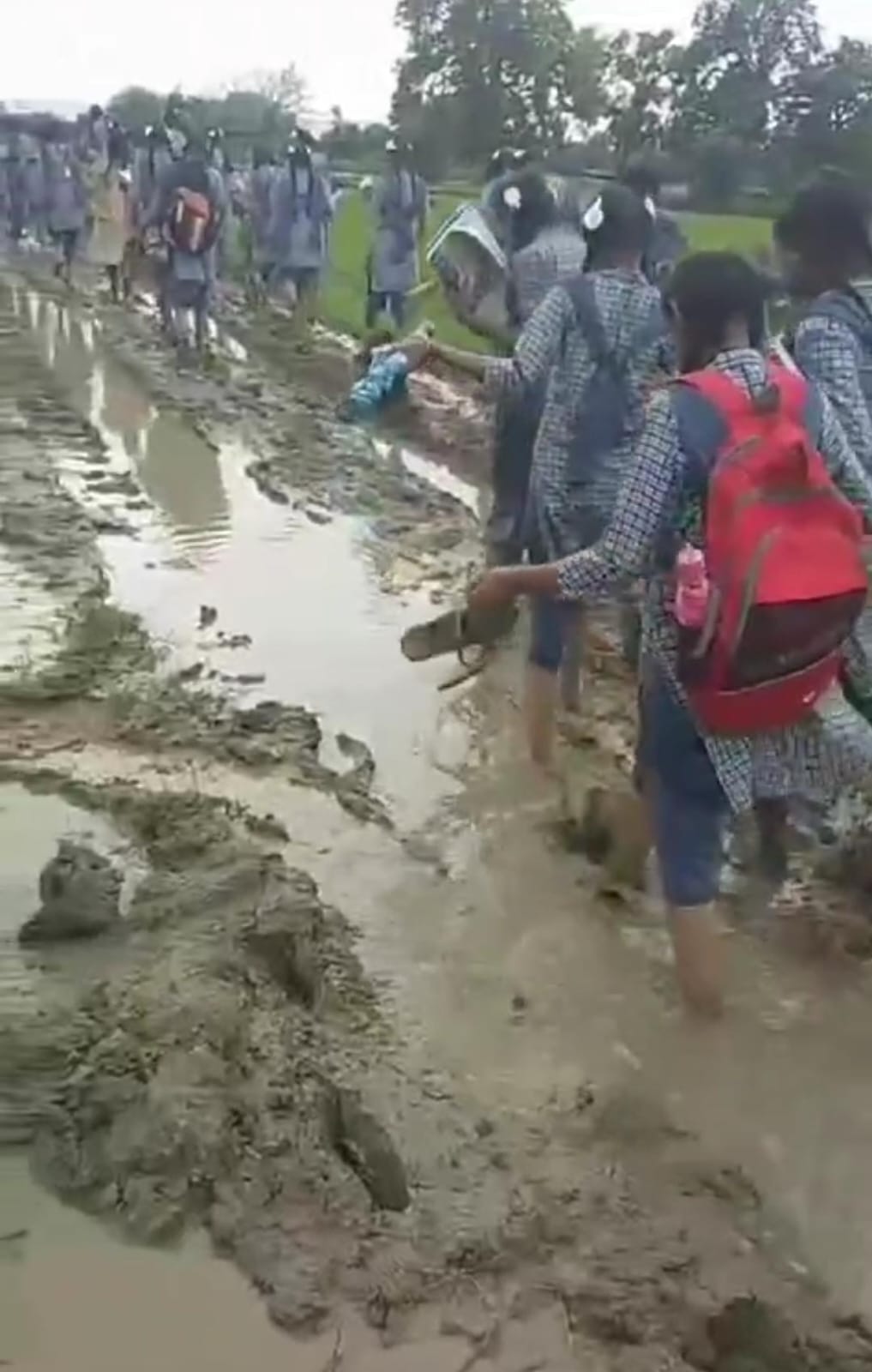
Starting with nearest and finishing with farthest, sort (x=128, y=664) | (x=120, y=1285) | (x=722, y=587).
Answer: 1. (x=120, y=1285)
2. (x=722, y=587)
3. (x=128, y=664)

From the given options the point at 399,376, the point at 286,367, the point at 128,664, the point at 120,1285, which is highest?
the point at 399,376

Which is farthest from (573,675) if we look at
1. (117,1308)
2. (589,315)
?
(117,1308)

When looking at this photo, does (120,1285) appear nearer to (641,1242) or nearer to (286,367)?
(641,1242)

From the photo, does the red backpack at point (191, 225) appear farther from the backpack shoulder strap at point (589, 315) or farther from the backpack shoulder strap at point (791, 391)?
the backpack shoulder strap at point (791, 391)

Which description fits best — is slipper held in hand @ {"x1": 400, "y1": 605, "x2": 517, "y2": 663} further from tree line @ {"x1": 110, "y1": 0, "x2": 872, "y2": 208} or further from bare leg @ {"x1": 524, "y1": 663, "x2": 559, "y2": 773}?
tree line @ {"x1": 110, "y1": 0, "x2": 872, "y2": 208}

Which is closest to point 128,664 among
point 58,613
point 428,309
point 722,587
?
point 58,613

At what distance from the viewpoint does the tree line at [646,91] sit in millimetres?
24812

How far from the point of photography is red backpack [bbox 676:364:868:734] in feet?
11.9

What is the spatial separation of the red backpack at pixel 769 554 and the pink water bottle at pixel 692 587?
0.01m

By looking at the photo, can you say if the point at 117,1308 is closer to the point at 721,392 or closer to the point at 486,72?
the point at 721,392

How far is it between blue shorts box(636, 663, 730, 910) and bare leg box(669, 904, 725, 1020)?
34 millimetres

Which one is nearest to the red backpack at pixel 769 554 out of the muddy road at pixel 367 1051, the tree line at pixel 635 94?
the muddy road at pixel 367 1051

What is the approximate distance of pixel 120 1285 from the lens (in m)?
3.26

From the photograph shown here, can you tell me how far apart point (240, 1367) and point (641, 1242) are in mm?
720
